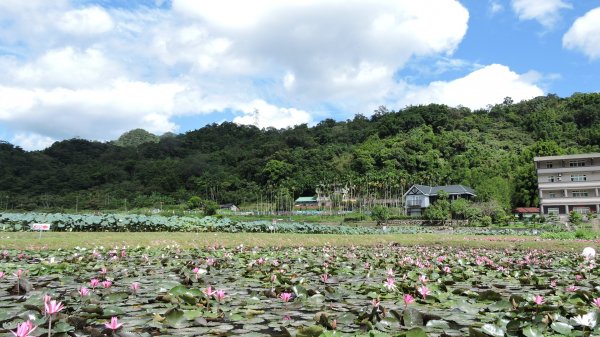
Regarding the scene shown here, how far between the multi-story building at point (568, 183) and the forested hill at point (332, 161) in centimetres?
297

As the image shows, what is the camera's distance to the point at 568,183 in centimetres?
5344

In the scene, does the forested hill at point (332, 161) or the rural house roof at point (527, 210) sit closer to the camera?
the rural house roof at point (527, 210)

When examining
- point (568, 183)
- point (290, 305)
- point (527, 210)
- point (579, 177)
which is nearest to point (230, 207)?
point (527, 210)

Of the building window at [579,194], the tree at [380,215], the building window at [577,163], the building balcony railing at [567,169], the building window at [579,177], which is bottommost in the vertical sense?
the tree at [380,215]

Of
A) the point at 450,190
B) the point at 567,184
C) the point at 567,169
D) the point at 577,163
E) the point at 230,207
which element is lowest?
the point at 230,207

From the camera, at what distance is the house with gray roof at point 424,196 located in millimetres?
59619

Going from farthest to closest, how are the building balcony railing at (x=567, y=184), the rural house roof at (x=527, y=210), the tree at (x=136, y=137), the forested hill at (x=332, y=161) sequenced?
the tree at (x=136, y=137) → the forested hill at (x=332, y=161) → the rural house roof at (x=527, y=210) → the building balcony railing at (x=567, y=184)

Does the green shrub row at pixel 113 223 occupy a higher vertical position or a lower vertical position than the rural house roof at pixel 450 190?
lower

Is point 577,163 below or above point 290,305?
above

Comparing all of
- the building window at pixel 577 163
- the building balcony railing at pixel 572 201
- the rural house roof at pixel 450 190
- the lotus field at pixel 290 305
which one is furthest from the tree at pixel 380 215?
the lotus field at pixel 290 305

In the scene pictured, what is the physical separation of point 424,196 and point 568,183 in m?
18.1

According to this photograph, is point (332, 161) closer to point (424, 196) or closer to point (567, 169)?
point (424, 196)

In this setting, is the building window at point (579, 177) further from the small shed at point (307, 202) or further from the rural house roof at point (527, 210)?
the small shed at point (307, 202)

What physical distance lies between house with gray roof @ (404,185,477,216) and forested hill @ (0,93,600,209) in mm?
3325
